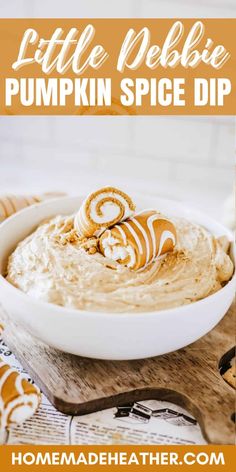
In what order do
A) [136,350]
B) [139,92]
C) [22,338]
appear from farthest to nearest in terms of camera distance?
[139,92] → [22,338] → [136,350]

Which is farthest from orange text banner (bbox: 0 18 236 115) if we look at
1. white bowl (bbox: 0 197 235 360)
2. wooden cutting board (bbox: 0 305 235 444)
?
wooden cutting board (bbox: 0 305 235 444)

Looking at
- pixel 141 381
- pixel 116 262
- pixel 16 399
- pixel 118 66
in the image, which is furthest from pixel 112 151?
pixel 16 399

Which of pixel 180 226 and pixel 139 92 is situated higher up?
pixel 139 92

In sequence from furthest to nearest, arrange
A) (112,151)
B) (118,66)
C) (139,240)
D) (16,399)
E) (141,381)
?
(112,151) < (118,66) < (139,240) < (141,381) < (16,399)

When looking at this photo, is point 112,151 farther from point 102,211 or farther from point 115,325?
point 115,325

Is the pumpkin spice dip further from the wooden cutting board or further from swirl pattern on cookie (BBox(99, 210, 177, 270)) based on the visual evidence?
the wooden cutting board
